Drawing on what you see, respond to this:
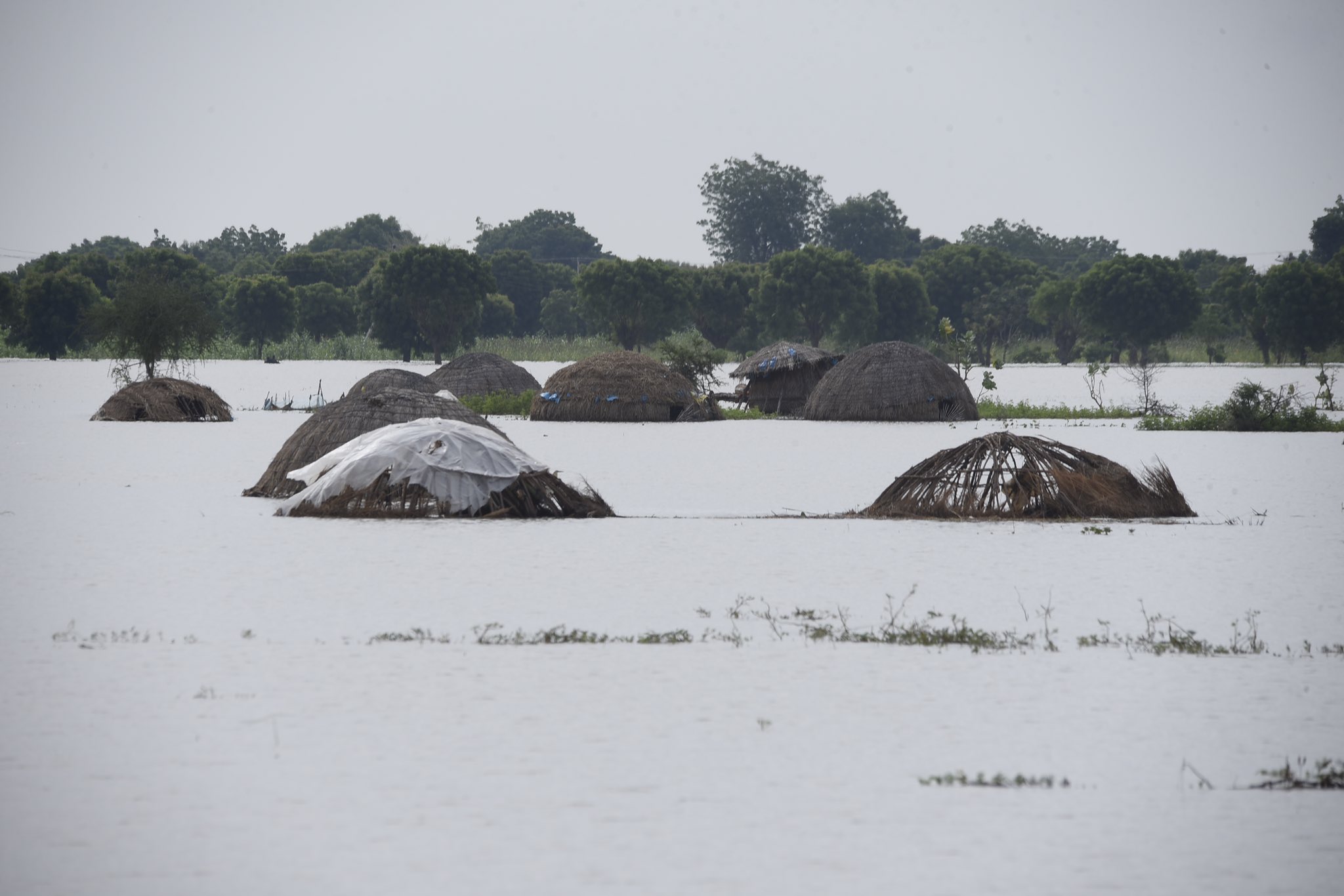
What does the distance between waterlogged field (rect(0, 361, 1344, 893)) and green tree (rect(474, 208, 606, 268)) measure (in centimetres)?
11780

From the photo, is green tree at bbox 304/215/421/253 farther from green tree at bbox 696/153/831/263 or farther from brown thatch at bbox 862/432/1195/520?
brown thatch at bbox 862/432/1195/520

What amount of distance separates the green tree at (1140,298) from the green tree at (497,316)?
34955 millimetres

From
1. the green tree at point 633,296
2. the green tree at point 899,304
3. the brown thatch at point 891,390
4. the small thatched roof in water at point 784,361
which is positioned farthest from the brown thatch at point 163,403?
the green tree at point 899,304

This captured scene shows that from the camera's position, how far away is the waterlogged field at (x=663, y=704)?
5.96 metres

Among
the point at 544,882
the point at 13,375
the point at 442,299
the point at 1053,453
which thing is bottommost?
the point at 544,882

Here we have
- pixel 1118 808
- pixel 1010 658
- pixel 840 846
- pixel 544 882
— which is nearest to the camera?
pixel 544 882

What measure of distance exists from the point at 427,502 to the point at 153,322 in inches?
1192

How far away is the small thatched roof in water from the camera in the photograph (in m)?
42.5

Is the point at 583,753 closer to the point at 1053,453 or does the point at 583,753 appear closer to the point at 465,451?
the point at 465,451

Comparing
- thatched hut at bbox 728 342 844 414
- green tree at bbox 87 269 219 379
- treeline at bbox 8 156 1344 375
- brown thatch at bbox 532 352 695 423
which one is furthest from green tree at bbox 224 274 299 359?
brown thatch at bbox 532 352 695 423

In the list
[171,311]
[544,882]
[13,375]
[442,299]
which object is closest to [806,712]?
[544,882]

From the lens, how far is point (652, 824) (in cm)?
632

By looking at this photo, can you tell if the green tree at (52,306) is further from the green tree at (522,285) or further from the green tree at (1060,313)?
the green tree at (1060,313)

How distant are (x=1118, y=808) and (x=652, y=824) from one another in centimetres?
207
